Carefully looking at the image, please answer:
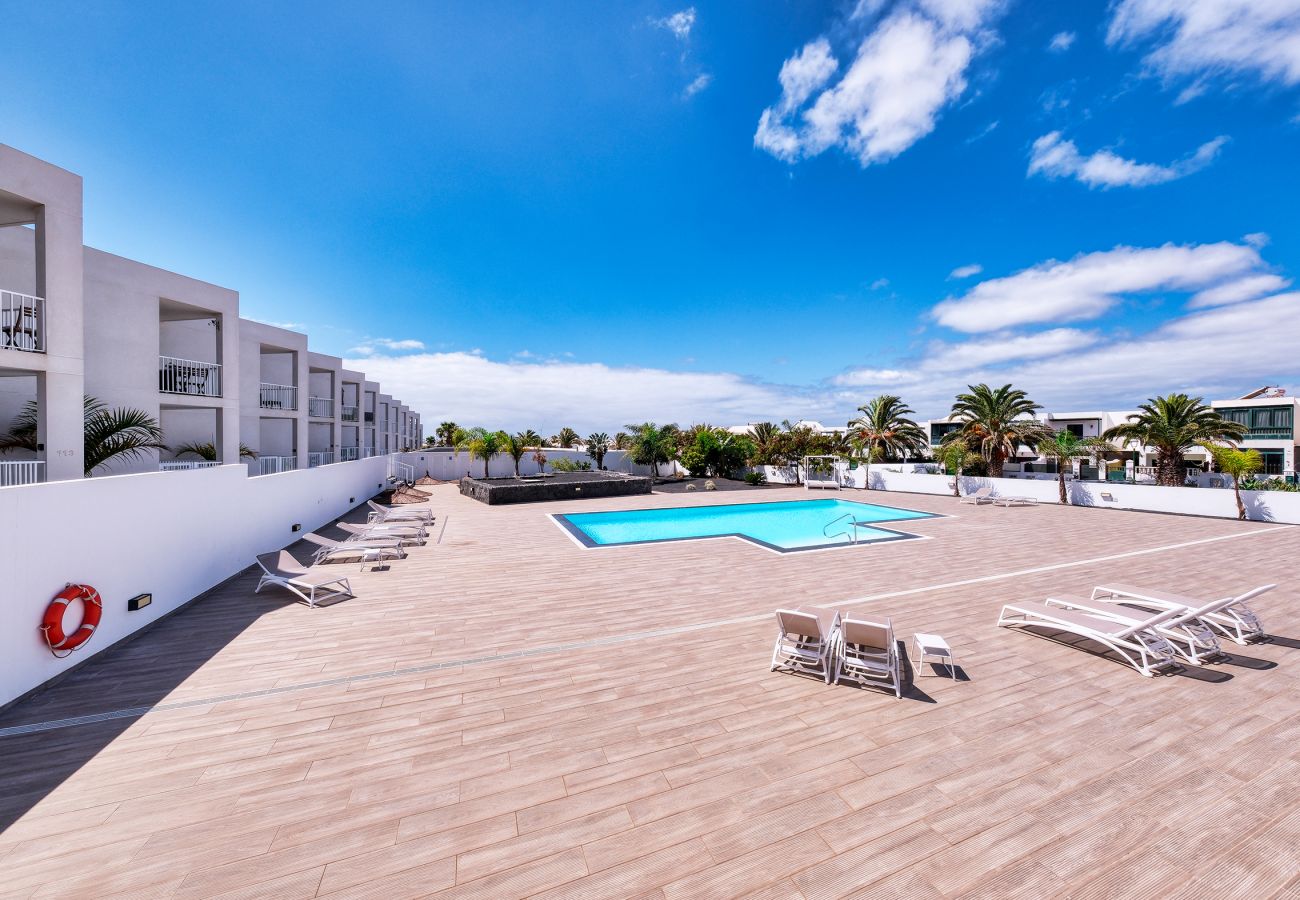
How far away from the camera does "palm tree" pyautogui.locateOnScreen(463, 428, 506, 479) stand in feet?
93.1

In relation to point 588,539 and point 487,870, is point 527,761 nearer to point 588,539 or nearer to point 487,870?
point 487,870

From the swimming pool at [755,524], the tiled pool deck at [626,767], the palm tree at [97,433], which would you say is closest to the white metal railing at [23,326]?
the palm tree at [97,433]

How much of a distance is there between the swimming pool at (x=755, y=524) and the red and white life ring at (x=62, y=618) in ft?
25.2

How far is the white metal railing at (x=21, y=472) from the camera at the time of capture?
7.53 meters

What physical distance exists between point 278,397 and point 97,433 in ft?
33.3

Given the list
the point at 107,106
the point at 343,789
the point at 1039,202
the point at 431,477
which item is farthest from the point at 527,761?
the point at 1039,202

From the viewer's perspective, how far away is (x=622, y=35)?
1249 cm

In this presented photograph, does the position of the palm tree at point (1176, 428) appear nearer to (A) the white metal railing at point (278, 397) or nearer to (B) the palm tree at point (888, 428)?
(B) the palm tree at point (888, 428)

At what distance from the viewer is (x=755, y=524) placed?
54.1ft

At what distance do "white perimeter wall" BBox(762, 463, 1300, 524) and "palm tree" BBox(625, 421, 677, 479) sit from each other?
1040 cm

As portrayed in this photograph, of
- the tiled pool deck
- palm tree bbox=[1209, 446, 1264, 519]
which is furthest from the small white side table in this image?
palm tree bbox=[1209, 446, 1264, 519]

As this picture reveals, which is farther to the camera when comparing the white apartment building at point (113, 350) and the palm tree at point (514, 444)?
the palm tree at point (514, 444)

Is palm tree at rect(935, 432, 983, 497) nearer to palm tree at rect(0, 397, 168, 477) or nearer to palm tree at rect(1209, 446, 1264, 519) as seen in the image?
palm tree at rect(1209, 446, 1264, 519)

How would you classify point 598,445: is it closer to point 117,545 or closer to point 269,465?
point 269,465
